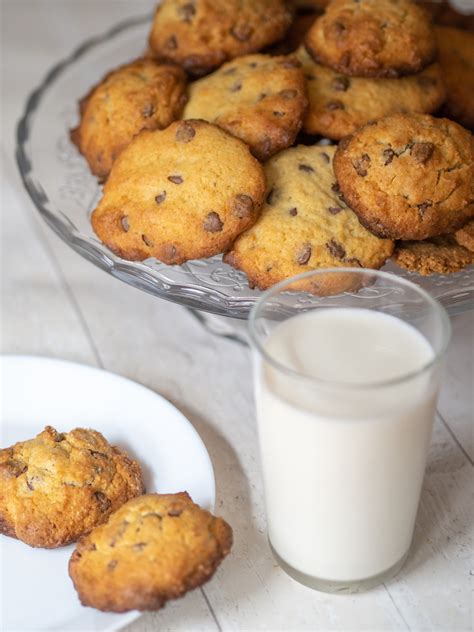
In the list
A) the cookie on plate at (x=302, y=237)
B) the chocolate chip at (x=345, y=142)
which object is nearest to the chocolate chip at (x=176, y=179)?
the cookie on plate at (x=302, y=237)

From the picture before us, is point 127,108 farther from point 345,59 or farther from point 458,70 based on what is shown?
point 458,70

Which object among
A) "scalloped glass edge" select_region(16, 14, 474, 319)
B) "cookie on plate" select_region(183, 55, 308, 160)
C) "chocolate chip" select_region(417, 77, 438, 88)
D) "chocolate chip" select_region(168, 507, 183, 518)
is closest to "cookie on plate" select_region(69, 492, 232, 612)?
"chocolate chip" select_region(168, 507, 183, 518)

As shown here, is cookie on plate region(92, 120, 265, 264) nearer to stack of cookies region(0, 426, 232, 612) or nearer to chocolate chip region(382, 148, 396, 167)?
chocolate chip region(382, 148, 396, 167)

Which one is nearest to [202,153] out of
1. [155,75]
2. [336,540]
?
[155,75]

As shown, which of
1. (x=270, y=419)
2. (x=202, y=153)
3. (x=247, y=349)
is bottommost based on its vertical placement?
(x=247, y=349)

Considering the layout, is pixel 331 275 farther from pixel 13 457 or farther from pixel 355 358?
pixel 13 457

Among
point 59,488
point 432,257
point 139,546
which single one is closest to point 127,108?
point 432,257
